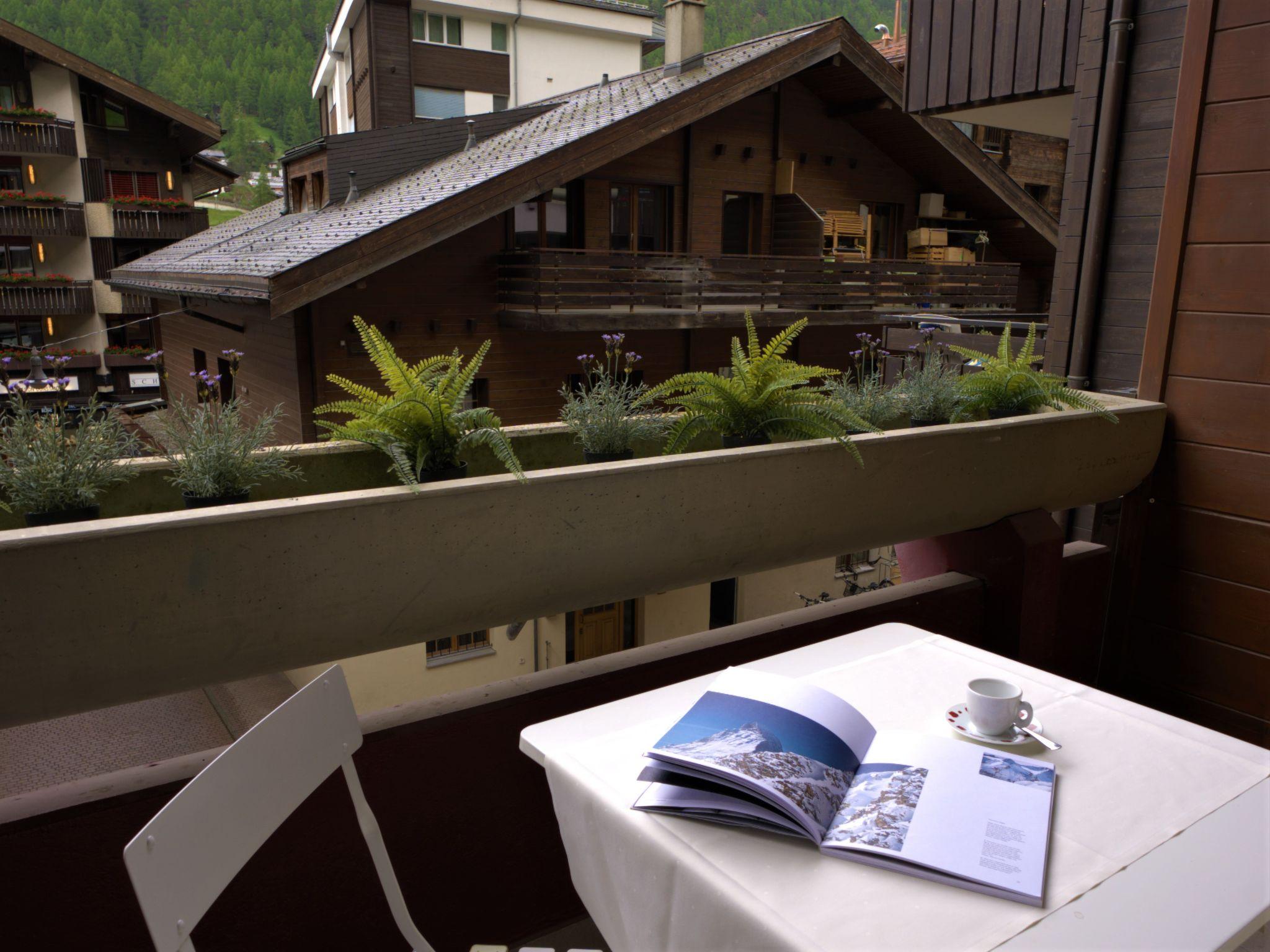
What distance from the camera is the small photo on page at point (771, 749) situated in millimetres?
1021

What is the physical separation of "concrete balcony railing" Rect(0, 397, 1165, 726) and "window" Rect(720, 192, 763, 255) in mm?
9416

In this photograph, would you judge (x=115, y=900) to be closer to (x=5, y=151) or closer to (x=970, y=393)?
(x=970, y=393)

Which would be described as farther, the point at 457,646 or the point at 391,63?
the point at 391,63

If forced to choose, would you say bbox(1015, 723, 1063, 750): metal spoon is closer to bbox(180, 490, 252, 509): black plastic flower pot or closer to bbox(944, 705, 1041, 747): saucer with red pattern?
bbox(944, 705, 1041, 747): saucer with red pattern

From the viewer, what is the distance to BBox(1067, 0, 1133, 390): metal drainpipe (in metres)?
3.65

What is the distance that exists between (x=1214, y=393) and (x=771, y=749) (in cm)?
237

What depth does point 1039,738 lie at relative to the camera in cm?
125

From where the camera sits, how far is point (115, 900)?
1.48 meters

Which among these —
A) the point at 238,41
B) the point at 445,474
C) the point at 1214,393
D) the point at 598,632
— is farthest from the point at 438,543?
the point at 238,41

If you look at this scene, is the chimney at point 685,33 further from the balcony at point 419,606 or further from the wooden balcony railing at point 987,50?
the balcony at point 419,606

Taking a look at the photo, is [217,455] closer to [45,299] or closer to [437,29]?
[45,299]

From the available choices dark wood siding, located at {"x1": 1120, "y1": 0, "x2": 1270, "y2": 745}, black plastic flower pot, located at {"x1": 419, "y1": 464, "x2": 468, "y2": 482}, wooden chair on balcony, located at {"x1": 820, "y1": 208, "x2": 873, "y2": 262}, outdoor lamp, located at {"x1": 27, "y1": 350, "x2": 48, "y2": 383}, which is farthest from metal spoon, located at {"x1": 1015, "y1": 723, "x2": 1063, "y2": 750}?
wooden chair on balcony, located at {"x1": 820, "y1": 208, "x2": 873, "y2": 262}

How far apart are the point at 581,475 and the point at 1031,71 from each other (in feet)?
11.4

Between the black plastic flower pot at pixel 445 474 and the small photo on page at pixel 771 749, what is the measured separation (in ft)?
3.20
